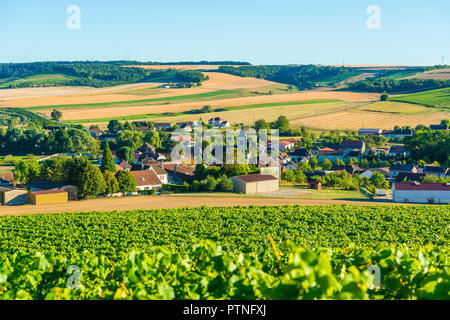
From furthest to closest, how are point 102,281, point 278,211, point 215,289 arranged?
point 278,211 < point 102,281 < point 215,289

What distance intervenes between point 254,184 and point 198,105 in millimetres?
78912

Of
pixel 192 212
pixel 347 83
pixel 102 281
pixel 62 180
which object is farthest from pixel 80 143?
pixel 347 83

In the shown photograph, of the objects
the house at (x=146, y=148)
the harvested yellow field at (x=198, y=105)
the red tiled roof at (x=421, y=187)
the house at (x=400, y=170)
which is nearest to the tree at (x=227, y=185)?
the red tiled roof at (x=421, y=187)

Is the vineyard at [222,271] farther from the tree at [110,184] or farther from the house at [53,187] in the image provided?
the tree at [110,184]

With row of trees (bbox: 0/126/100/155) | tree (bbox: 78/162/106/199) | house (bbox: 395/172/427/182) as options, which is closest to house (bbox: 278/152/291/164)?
house (bbox: 395/172/427/182)

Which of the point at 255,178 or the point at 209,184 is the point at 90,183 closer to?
the point at 209,184

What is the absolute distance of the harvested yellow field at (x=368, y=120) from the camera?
9606 cm

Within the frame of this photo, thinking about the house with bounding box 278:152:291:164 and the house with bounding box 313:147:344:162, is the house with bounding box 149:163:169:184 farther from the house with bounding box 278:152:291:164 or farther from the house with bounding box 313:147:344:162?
the house with bounding box 313:147:344:162

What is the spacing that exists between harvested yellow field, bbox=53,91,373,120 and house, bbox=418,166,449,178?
2698 inches

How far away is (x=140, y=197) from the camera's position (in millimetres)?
42875

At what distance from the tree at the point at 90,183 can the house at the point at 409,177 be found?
3247 centimetres

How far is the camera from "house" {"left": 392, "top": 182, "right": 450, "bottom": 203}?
135ft
